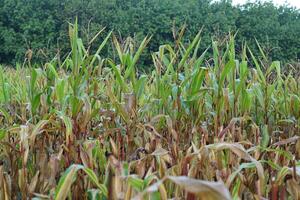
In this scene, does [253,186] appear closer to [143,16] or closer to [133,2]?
[143,16]

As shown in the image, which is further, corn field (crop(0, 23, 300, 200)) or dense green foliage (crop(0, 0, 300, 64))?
dense green foliage (crop(0, 0, 300, 64))

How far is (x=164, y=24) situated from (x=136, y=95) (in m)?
17.5

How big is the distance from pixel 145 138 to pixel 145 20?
59.1 ft

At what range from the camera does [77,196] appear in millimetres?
1109

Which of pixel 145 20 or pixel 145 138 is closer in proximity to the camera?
pixel 145 138

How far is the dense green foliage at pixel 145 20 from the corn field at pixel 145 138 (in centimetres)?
1362

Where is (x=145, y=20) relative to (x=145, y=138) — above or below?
below

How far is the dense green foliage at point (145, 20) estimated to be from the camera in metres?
16.6

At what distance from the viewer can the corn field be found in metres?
0.92

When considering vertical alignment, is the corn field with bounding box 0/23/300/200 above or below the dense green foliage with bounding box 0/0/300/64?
above

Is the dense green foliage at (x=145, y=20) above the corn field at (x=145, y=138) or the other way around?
the other way around

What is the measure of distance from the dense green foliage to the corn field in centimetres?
1362

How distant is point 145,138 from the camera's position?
143 cm

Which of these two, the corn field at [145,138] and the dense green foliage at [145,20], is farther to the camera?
the dense green foliage at [145,20]
